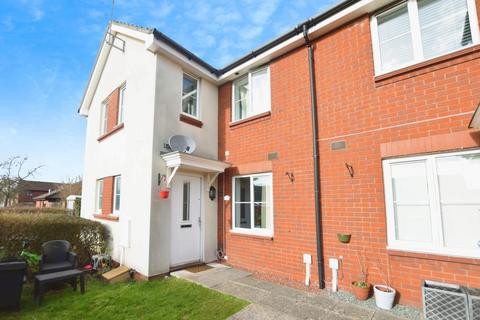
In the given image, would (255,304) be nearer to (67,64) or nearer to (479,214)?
(479,214)

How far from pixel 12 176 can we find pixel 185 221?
122ft

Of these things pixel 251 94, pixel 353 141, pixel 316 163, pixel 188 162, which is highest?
pixel 251 94

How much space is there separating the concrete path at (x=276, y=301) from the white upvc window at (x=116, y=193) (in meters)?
Answer: 3.44

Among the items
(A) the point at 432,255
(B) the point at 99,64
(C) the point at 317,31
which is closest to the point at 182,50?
(C) the point at 317,31

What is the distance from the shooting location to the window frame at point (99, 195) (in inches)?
392

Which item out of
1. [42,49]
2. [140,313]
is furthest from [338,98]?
[42,49]

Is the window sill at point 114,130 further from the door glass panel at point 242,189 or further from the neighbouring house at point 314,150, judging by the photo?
the door glass panel at point 242,189

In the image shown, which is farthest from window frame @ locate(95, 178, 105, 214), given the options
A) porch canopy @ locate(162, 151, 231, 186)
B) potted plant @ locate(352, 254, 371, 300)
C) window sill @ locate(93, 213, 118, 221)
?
potted plant @ locate(352, 254, 371, 300)

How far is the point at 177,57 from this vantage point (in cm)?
748

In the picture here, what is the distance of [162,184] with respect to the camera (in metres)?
6.82

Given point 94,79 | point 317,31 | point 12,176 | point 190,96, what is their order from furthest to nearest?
point 12,176, point 94,79, point 190,96, point 317,31

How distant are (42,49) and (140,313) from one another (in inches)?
422

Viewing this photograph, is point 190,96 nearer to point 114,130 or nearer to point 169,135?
point 169,135

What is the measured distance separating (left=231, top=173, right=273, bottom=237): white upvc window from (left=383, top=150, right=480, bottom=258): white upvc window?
3062 millimetres
